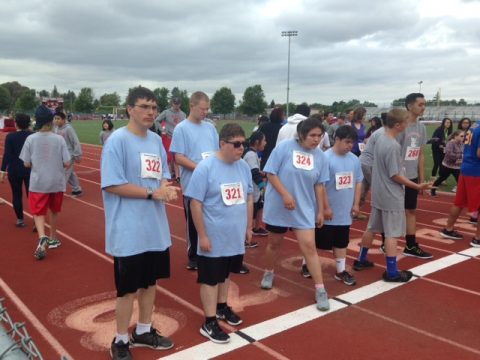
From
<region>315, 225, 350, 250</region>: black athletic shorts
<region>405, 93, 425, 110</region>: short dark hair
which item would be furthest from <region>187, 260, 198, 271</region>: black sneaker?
<region>405, 93, 425, 110</region>: short dark hair

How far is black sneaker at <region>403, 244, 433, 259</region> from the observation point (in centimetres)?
557

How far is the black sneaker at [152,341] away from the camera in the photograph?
330 cm

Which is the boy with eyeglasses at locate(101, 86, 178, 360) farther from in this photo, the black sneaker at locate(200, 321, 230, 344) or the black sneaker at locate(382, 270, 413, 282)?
the black sneaker at locate(382, 270, 413, 282)

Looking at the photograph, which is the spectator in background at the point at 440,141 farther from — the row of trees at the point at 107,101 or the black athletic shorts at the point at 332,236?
the row of trees at the point at 107,101

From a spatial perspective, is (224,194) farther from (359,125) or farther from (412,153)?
(359,125)

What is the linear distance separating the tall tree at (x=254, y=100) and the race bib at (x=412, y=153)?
334ft

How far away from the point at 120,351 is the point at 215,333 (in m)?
0.75

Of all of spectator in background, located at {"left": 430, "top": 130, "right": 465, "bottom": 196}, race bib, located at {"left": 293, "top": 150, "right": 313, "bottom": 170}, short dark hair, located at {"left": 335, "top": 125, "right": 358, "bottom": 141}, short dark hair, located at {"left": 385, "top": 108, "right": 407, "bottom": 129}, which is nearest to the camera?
race bib, located at {"left": 293, "top": 150, "right": 313, "bottom": 170}

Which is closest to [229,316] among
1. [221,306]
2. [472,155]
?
[221,306]

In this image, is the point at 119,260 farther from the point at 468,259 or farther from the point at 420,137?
the point at 468,259

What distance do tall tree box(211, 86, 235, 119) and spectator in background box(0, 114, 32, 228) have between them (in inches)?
4257

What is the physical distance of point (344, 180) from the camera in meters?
4.59

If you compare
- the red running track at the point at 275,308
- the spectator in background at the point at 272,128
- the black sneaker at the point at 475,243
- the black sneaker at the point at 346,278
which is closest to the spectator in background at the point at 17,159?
the red running track at the point at 275,308

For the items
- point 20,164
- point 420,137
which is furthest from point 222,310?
point 20,164
